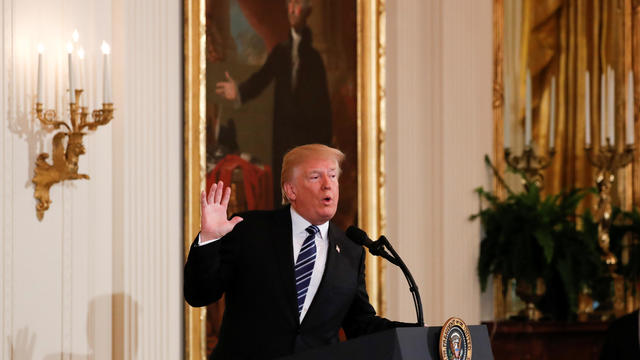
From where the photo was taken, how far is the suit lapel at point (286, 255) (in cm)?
360

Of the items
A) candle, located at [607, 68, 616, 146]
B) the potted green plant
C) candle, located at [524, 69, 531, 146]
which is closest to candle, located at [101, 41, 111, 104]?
the potted green plant

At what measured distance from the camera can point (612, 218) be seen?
271 inches

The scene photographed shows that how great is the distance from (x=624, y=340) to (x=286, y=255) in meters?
2.57

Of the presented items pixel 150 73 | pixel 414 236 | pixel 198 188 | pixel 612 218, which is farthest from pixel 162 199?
pixel 612 218

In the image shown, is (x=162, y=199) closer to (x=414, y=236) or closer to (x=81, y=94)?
(x=81, y=94)

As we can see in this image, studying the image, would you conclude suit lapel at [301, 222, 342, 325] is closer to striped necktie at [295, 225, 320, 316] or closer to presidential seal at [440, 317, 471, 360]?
striped necktie at [295, 225, 320, 316]

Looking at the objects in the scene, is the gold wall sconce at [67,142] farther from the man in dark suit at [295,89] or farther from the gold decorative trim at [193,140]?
the man in dark suit at [295,89]

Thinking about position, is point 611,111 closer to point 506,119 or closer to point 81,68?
point 506,119

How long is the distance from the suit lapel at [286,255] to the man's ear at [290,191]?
0.41ft

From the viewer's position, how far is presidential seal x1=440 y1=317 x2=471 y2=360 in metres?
3.01

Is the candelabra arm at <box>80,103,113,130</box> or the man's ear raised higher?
the candelabra arm at <box>80,103,113,130</box>

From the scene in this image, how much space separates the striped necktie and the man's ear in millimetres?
149

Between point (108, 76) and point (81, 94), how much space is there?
0.21m

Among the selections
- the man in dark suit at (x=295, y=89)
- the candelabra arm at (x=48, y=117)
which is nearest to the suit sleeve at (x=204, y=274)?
the candelabra arm at (x=48, y=117)
